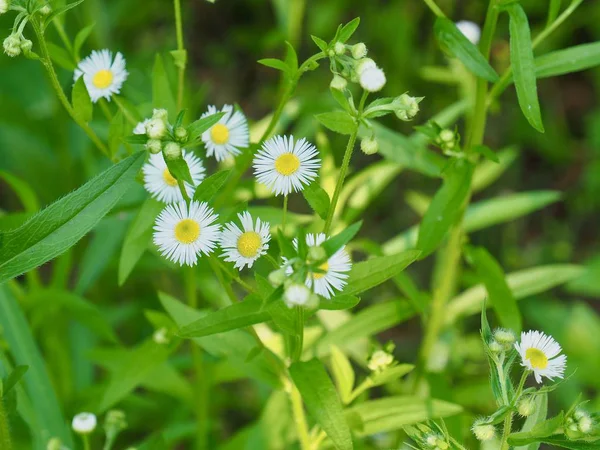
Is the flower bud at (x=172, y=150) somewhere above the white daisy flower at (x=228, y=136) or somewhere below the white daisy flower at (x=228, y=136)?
below

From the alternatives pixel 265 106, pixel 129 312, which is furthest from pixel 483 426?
pixel 265 106

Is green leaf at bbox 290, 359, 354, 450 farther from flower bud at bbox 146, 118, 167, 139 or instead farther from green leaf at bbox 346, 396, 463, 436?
flower bud at bbox 146, 118, 167, 139

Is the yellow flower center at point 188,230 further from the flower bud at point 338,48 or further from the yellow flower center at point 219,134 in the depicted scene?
the flower bud at point 338,48

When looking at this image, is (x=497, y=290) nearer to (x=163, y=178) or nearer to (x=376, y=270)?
(x=376, y=270)

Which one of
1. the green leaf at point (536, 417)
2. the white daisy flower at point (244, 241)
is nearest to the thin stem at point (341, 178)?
the white daisy flower at point (244, 241)

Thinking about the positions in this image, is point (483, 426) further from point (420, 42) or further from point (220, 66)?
point (220, 66)

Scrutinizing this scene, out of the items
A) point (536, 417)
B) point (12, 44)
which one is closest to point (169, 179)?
point (12, 44)
